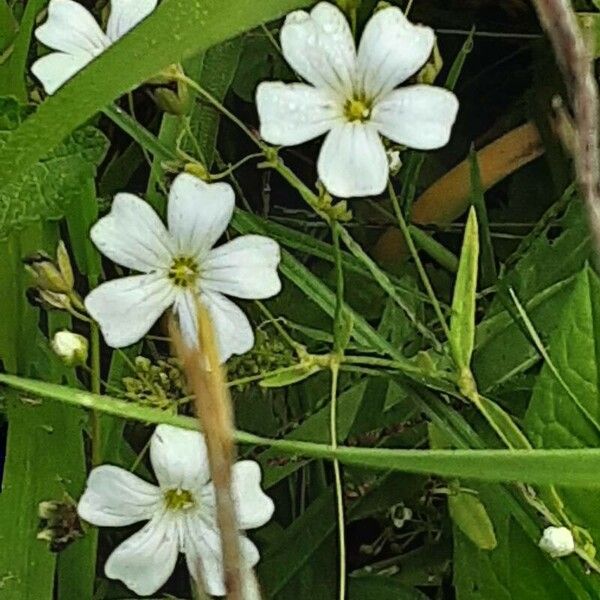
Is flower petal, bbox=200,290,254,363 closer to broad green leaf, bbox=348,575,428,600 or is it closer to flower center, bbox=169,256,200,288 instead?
flower center, bbox=169,256,200,288

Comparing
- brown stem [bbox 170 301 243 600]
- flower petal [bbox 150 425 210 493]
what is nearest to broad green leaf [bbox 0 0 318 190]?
flower petal [bbox 150 425 210 493]

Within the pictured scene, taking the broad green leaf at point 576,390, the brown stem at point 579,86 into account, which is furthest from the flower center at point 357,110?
the brown stem at point 579,86

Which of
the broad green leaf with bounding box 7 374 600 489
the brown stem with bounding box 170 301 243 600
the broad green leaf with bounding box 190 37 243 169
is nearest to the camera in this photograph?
the brown stem with bounding box 170 301 243 600

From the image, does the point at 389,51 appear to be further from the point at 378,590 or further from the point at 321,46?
the point at 378,590

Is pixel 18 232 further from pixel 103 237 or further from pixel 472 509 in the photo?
pixel 472 509

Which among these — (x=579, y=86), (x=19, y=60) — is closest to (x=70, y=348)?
(x=19, y=60)

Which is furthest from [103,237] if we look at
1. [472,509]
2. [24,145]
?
[472,509]
